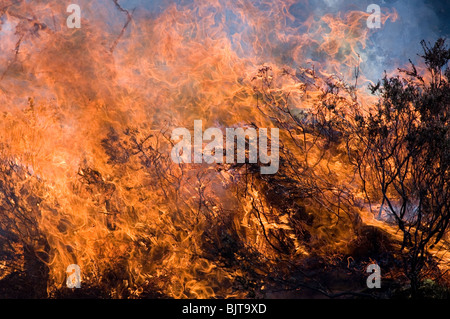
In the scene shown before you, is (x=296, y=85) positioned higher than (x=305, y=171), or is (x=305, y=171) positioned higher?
(x=296, y=85)

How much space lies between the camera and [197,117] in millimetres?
8352

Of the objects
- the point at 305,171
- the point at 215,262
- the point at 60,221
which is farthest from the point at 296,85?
the point at 60,221

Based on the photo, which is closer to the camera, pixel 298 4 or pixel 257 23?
pixel 257 23

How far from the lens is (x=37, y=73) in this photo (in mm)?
8078

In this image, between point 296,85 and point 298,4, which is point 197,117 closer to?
point 296,85

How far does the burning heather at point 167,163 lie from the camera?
718 centimetres

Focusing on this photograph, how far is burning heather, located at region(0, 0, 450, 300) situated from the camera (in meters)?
7.18

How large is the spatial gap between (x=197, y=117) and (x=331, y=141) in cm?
275

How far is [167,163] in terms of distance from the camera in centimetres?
842

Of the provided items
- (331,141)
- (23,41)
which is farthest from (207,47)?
(23,41)

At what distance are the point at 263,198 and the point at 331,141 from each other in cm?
170
